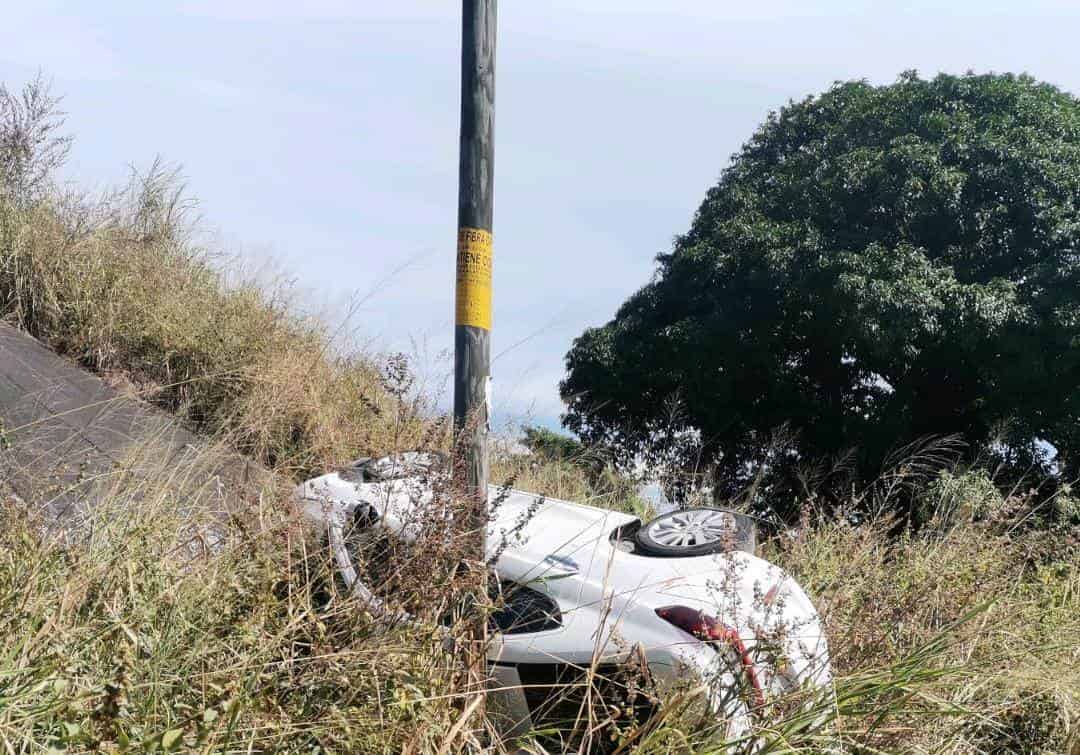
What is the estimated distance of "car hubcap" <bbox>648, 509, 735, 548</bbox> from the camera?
435 cm

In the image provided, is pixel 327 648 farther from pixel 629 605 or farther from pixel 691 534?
pixel 691 534

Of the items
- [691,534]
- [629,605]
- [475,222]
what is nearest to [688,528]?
[691,534]

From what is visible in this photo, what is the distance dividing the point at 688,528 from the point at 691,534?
0.16 ft

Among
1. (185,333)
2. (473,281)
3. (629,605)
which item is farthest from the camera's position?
(185,333)

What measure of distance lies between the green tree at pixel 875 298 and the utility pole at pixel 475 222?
9.51 m

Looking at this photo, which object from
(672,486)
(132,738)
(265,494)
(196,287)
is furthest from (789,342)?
(132,738)

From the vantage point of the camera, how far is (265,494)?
4.65 meters

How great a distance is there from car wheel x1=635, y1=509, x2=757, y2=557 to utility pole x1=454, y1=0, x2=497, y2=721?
778 mm

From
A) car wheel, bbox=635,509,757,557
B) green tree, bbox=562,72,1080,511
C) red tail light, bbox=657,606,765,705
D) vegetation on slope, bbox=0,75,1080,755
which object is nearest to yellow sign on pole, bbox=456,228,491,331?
vegetation on slope, bbox=0,75,1080,755

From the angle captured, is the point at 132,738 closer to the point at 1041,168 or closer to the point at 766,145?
the point at 1041,168

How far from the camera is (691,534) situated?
173 inches

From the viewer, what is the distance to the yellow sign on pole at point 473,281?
4.64 m

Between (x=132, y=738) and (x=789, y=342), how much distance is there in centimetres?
1386

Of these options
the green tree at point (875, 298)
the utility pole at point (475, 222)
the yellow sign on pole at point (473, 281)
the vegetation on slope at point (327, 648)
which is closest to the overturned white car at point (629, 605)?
the vegetation on slope at point (327, 648)
